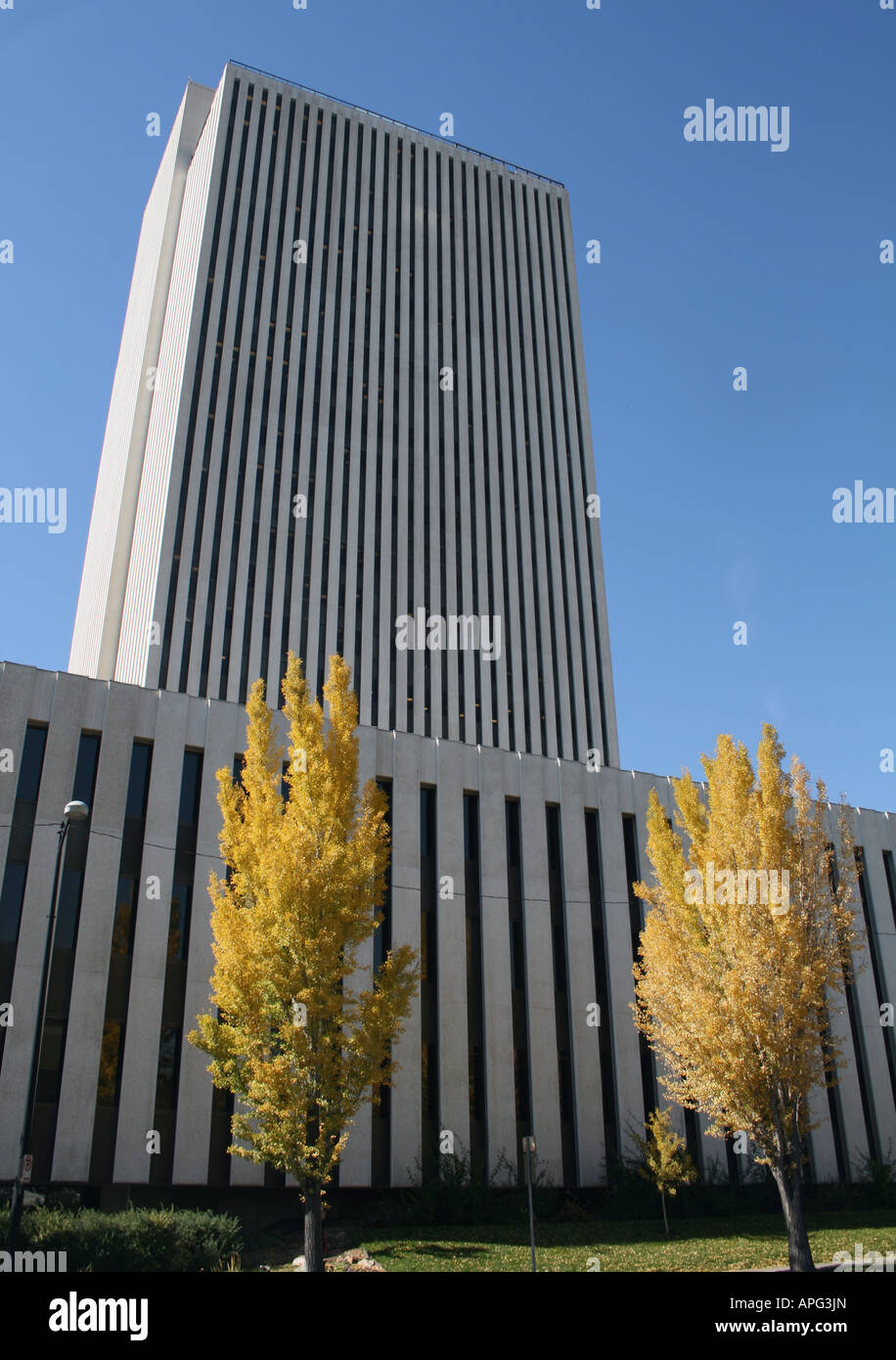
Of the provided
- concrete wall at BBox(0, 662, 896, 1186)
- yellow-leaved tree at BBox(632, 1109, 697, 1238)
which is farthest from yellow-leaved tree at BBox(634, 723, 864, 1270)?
concrete wall at BBox(0, 662, 896, 1186)

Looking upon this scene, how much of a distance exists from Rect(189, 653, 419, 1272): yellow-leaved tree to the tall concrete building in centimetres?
686

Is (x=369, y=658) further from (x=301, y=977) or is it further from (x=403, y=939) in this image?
(x=301, y=977)

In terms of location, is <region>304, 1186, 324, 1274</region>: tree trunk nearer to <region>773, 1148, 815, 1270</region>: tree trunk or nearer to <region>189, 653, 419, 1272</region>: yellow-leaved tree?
<region>189, 653, 419, 1272</region>: yellow-leaved tree

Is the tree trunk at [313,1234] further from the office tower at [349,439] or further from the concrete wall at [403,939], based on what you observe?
the office tower at [349,439]

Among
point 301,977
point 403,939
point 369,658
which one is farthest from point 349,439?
point 301,977

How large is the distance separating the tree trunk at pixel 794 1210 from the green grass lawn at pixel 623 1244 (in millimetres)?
1231

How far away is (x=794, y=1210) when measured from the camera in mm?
19016

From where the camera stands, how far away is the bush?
Answer: 676 inches

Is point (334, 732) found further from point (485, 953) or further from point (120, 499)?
point (120, 499)

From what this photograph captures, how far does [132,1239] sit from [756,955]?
13057mm

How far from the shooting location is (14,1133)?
22156mm

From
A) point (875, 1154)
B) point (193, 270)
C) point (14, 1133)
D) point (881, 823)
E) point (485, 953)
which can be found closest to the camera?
point (14, 1133)
